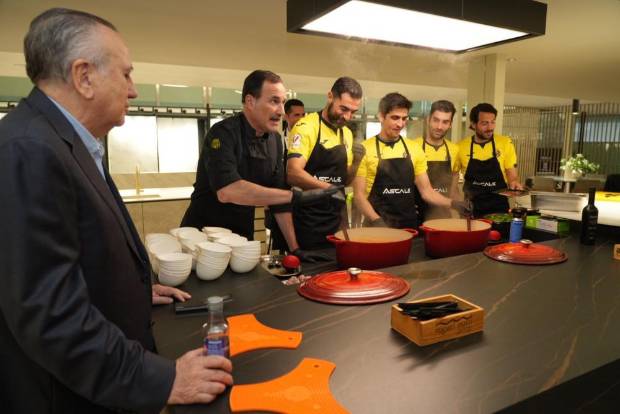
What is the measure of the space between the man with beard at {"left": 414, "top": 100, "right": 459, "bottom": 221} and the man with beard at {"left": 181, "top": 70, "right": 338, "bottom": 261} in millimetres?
1631

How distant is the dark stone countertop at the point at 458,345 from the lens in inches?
35.6

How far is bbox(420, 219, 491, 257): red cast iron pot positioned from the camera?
1956mm

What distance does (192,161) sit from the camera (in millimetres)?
6117

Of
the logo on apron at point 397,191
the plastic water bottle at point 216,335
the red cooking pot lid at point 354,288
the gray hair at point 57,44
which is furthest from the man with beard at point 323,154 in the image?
the gray hair at point 57,44

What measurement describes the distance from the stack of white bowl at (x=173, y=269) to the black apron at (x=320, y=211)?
131 centimetres

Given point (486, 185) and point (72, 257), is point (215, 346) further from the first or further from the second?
point (486, 185)

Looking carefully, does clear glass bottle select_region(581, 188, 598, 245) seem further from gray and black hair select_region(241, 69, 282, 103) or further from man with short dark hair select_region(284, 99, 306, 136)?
man with short dark hair select_region(284, 99, 306, 136)

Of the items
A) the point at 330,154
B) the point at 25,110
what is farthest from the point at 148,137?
the point at 25,110

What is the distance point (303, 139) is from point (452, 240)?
1.22 m

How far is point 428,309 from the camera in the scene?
3.84ft

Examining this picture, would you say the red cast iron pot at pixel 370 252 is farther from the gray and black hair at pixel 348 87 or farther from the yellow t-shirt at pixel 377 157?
the yellow t-shirt at pixel 377 157

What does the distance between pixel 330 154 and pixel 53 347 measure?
227cm

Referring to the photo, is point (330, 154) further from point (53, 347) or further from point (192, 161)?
point (192, 161)

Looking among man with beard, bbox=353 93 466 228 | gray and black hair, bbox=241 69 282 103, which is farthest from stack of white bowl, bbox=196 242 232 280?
man with beard, bbox=353 93 466 228
